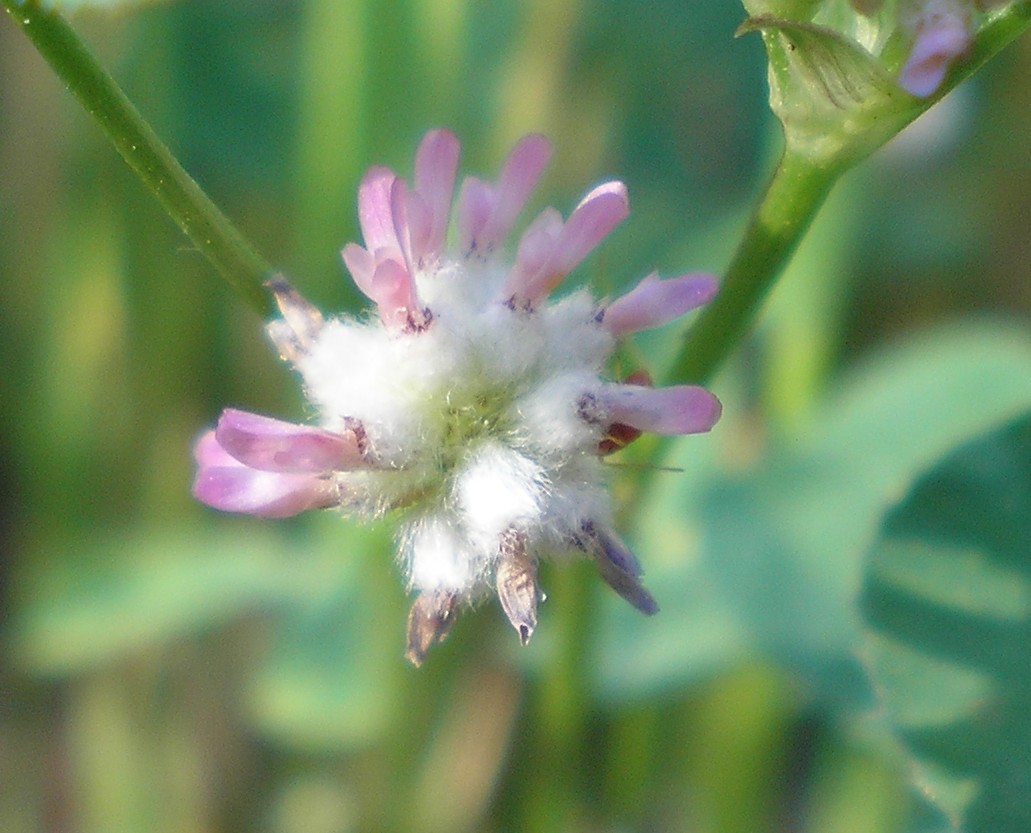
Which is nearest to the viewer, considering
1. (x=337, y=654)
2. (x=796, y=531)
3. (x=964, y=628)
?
(x=964, y=628)

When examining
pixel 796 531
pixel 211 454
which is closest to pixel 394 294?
pixel 211 454

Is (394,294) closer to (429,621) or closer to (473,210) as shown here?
(473,210)

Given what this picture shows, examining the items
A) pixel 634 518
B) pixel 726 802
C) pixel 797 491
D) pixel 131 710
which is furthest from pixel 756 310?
pixel 131 710

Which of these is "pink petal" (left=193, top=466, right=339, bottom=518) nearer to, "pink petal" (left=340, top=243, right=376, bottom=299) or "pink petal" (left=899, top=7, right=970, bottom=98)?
"pink petal" (left=340, top=243, right=376, bottom=299)

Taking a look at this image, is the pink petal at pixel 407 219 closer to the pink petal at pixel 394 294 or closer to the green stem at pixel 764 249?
the pink petal at pixel 394 294

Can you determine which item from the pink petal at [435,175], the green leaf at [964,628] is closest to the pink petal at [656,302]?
the pink petal at [435,175]

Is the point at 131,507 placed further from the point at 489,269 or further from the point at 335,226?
the point at 489,269

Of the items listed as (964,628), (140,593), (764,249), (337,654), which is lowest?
(964,628)
